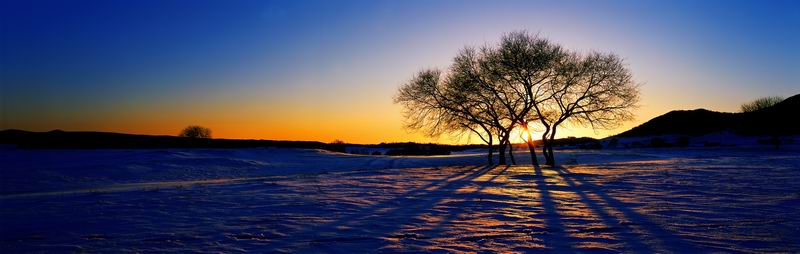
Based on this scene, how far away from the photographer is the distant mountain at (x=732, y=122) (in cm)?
5934

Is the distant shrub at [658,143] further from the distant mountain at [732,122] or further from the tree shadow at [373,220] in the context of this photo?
the tree shadow at [373,220]

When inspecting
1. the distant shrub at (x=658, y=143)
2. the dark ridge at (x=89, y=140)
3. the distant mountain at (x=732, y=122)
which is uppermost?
the distant mountain at (x=732, y=122)

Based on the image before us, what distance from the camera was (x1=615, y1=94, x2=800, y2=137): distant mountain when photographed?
5934 centimetres

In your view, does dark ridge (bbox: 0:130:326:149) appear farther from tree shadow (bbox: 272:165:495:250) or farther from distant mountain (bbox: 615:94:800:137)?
distant mountain (bbox: 615:94:800:137)

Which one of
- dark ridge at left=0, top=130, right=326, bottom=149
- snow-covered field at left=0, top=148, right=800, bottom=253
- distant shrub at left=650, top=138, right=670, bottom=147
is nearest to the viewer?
snow-covered field at left=0, top=148, right=800, bottom=253

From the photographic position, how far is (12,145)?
123 feet

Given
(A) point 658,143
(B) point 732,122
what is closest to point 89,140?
(A) point 658,143

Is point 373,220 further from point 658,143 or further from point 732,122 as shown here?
point 732,122

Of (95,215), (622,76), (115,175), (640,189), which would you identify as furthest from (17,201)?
(622,76)

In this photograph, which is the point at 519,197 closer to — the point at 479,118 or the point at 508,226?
the point at 508,226

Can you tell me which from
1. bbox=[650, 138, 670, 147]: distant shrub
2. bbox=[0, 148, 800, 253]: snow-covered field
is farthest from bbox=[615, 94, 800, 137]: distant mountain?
bbox=[0, 148, 800, 253]: snow-covered field

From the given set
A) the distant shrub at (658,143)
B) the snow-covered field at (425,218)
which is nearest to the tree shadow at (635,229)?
the snow-covered field at (425,218)

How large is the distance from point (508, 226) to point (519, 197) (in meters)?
4.22

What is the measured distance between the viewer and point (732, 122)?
68938 mm
